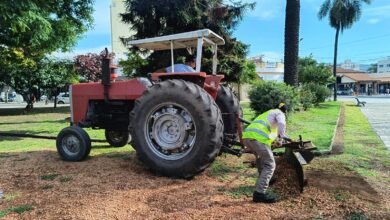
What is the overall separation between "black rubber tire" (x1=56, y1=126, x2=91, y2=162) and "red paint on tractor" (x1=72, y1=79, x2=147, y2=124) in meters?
0.67

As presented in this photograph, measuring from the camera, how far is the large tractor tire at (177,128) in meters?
6.07

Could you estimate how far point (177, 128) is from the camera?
6543mm

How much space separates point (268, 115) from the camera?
5.46m

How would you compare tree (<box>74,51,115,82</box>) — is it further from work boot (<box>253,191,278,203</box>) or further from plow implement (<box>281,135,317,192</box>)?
work boot (<box>253,191,278,203</box>)

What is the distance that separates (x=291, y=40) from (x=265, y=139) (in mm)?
12641

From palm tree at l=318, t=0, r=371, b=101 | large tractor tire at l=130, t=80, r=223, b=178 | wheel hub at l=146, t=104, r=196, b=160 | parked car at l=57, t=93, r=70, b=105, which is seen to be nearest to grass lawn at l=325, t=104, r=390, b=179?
large tractor tire at l=130, t=80, r=223, b=178

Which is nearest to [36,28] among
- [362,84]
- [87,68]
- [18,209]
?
[18,209]

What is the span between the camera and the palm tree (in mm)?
44875

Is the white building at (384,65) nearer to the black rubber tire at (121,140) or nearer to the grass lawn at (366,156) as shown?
the grass lawn at (366,156)

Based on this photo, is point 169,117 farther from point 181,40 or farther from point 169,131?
point 181,40

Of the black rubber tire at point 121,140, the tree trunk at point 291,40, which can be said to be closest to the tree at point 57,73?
the tree trunk at point 291,40

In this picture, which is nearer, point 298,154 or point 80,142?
point 298,154

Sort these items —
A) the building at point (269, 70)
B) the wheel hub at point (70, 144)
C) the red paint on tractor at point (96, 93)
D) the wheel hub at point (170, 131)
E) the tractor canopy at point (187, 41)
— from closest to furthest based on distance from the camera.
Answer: the wheel hub at point (170, 131) < the tractor canopy at point (187, 41) < the red paint on tractor at point (96, 93) < the wheel hub at point (70, 144) < the building at point (269, 70)

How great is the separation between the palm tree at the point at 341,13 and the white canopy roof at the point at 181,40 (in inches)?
1568
